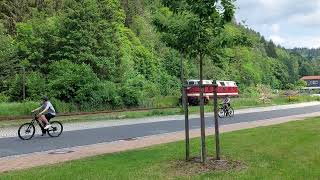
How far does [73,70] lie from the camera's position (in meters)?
44.3

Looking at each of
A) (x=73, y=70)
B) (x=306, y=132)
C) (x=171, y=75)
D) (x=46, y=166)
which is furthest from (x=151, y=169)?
(x=171, y=75)

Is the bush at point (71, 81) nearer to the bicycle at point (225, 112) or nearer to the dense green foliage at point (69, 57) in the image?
the dense green foliage at point (69, 57)

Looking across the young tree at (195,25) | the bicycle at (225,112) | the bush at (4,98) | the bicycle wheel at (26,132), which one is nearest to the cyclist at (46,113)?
the bicycle wheel at (26,132)

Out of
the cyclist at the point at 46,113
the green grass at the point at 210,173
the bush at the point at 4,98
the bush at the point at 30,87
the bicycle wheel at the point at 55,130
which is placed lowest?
the green grass at the point at 210,173

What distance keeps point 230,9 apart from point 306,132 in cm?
912

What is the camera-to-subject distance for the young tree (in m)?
11.1

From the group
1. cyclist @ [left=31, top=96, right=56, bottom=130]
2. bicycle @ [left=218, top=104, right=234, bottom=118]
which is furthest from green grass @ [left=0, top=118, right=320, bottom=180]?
bicycle @ [left=218, top=104, right=234, bottom=118]

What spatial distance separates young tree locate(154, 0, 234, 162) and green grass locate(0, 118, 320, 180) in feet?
4.21

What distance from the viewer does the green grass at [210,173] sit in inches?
397

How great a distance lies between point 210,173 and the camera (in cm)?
1028

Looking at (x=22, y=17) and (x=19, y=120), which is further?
(x=22, y=17)

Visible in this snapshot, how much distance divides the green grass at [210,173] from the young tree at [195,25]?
50.6 inches

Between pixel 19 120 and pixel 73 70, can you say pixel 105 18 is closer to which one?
pixel 73 70

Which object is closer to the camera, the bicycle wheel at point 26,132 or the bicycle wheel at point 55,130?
the bicycle wheel at point 26,132
